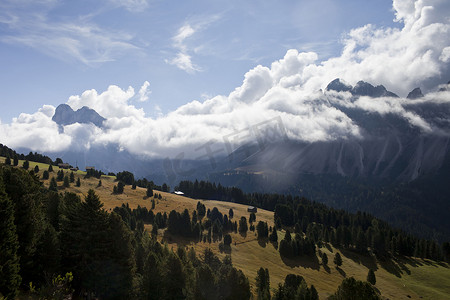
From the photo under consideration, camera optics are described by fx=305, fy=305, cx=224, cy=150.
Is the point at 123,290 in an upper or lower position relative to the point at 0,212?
lower

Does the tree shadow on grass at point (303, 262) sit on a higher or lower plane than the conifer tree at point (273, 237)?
lower

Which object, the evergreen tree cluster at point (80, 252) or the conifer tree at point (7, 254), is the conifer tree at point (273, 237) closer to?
the evergreen tree cluster at point (80, 252)

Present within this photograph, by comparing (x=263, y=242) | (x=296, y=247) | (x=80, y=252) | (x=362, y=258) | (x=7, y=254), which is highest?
(x=7, y=254)

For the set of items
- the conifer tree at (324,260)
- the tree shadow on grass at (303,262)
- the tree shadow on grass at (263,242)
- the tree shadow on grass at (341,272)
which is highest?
the tree shadow on grass at (263,242)

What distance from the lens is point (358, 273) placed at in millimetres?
118875

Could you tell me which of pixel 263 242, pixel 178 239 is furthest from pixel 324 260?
pixel 178 239

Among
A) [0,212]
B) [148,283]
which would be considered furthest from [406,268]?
[0,212]

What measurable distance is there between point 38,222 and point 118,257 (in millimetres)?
10954

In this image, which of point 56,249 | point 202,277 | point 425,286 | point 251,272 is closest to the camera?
point 56,249

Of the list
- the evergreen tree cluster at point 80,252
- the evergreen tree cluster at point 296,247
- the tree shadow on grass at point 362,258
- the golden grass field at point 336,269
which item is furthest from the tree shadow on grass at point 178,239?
the tree shadow on grass at point 362,258

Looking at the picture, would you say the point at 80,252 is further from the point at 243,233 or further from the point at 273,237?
the point at 243,233

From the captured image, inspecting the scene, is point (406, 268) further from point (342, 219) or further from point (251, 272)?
point (251, 272)

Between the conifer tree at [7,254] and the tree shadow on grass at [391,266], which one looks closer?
the conifer tree at [7,254]

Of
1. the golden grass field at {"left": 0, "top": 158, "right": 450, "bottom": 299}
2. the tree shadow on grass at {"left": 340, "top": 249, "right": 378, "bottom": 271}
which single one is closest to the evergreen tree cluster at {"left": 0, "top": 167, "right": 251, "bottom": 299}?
the golden grass field at {"left": 0, "top": 158, "right": 450, "bottom": 299}
